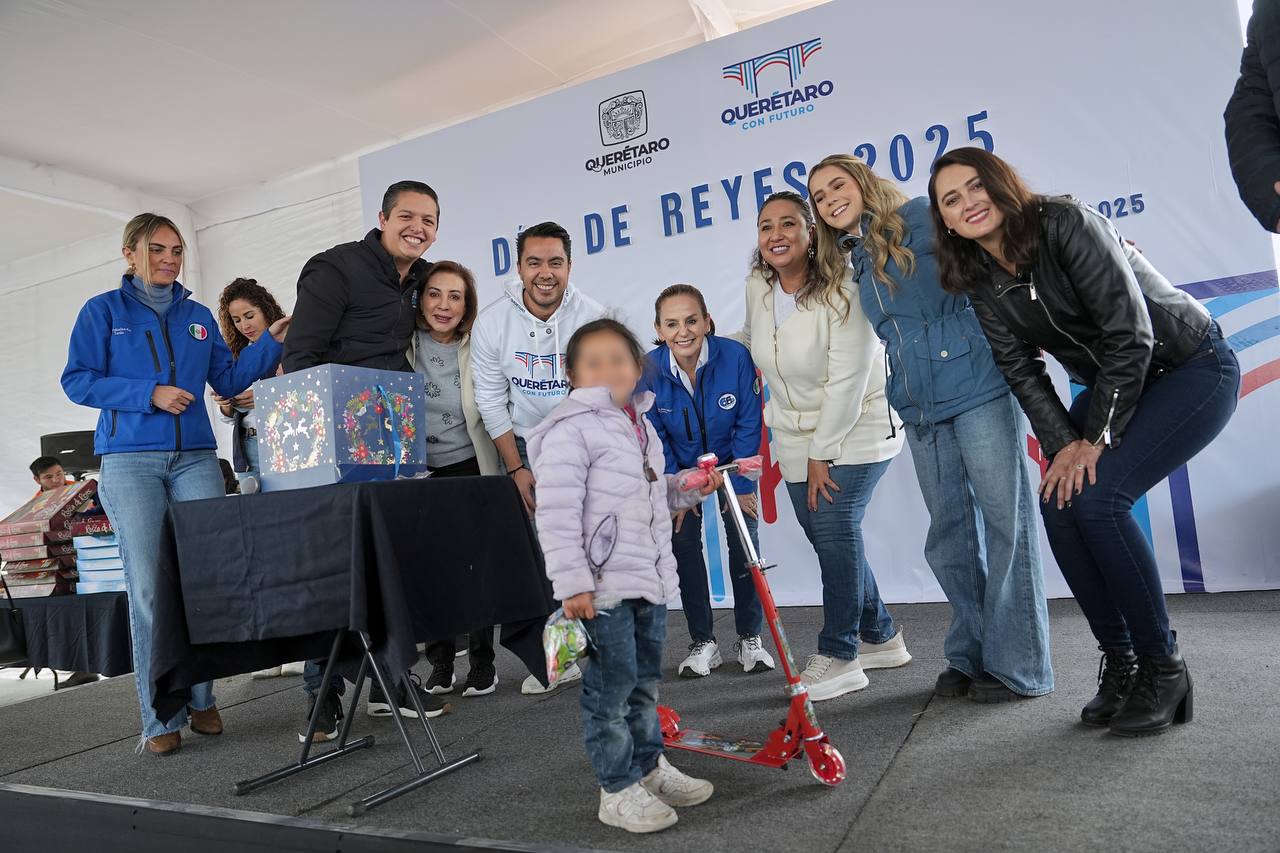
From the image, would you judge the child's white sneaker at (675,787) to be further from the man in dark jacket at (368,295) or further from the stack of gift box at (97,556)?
the stack of gift box at (97,556)

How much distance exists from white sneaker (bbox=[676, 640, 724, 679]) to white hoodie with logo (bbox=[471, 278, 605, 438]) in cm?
94

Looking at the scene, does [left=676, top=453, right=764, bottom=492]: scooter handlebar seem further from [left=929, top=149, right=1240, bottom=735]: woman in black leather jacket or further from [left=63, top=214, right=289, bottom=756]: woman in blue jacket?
[left=63, top=214, right=289, bottom=756]: woman in blue jacket

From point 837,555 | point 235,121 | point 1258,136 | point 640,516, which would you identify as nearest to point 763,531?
point 837,555

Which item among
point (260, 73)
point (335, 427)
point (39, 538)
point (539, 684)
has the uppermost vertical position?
point (260, 73)

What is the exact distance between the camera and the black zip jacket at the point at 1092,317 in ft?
6.37

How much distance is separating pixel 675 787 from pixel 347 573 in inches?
34.5

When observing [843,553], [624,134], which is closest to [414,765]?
[843,553]

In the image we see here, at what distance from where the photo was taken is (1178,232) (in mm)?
3631

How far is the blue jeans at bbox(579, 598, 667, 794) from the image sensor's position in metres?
1.76

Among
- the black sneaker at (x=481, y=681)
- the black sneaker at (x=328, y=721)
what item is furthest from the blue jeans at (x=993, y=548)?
the black sneaker at (x=328, y=721)

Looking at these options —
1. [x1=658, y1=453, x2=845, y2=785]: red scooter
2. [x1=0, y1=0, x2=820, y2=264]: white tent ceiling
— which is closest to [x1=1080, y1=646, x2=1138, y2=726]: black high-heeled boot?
[x1=658, y1=453, x2=845, y2=785]: red scooter

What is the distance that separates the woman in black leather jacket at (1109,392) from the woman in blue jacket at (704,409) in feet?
3.34

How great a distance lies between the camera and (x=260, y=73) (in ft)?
18.8

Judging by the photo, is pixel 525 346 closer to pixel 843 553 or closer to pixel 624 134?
pixel 843 553
